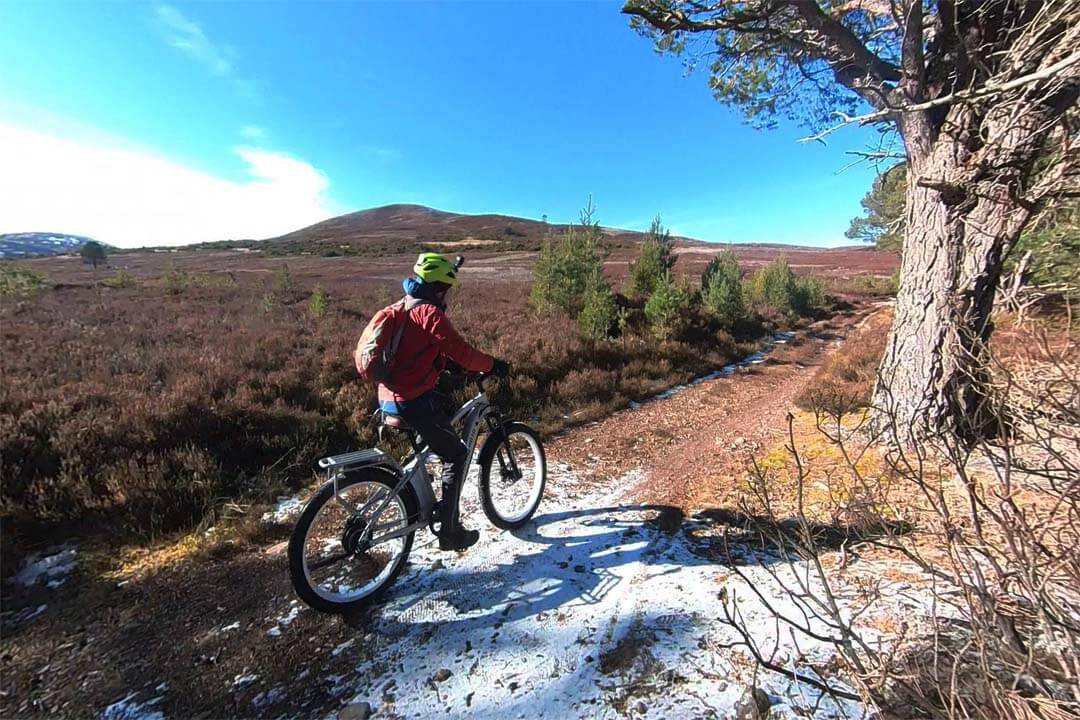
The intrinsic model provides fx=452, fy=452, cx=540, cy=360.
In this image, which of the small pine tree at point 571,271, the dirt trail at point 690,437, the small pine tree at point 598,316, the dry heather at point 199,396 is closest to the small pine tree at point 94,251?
the dry heather at point 199,396

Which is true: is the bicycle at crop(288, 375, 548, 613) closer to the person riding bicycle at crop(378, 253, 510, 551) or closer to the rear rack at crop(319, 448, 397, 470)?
the rear rack at crop(319, 448, 397, 470)

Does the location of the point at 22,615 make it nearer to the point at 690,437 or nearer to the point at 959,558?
the point at 959,558

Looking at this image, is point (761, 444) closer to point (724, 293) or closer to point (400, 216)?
point (724, 293)

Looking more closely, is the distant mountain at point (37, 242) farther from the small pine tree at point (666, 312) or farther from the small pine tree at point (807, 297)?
the small pine tree at point (807, 297)

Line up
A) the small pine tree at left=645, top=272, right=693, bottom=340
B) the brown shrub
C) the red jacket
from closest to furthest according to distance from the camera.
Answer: the red jacket < the brown shrub < the small pine tree at left=645, top=272, right=693, bottom=340

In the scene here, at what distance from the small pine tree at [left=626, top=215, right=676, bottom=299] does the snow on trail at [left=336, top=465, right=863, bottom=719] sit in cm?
1129

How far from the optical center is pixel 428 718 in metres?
2.14

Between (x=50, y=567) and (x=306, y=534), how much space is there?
8.43 ft

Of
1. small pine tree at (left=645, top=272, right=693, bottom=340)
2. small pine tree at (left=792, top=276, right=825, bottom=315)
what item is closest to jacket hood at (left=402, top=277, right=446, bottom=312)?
small pine tree at (left=645, top=272, right=693, bottom=340)

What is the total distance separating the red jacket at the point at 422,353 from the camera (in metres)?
2.96

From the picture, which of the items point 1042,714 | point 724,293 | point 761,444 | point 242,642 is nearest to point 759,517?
point 761,444

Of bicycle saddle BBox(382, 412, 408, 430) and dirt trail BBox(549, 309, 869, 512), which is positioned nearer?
bicycle saddle BBox(382, 412, 408, 430)

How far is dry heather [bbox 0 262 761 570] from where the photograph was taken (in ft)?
13.5

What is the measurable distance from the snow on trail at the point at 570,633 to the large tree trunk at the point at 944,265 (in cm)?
257
